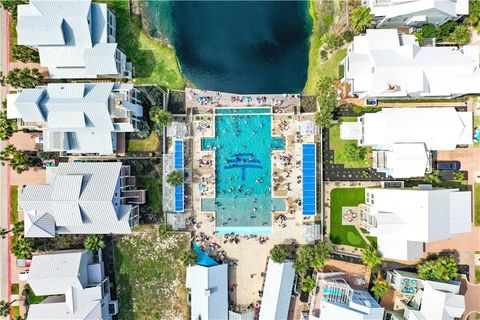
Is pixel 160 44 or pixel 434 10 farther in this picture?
pixel 160 44

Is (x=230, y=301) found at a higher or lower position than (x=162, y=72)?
lower

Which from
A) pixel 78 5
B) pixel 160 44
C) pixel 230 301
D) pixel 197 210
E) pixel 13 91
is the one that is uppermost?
pixel 78 5

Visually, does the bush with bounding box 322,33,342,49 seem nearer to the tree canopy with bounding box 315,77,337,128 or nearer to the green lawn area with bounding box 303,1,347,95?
the green lawn area with bounding box 303,1,347,95

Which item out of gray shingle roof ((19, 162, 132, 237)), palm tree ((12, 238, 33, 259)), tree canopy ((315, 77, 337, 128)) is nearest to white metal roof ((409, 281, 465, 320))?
tree canopy ((315, 77, 337, 128))

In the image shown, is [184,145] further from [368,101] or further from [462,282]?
[462,282]

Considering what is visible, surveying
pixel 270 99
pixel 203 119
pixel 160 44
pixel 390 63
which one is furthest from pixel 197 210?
pixel 390 63
